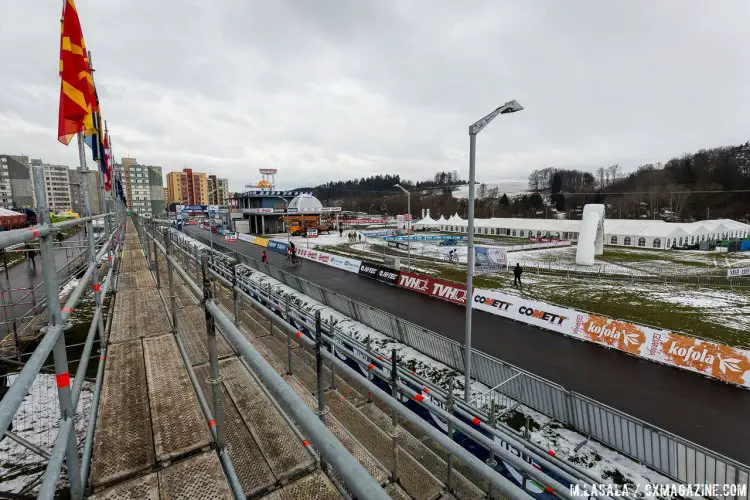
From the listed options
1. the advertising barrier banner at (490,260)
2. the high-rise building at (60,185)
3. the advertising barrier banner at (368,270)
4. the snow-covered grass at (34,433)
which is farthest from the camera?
the high-rise building at (60,185)

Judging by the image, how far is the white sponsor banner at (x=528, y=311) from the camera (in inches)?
589

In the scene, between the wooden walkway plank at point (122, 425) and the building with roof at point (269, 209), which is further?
the building with roof at point (269, 209)

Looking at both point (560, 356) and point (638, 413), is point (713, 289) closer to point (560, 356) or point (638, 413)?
point (560, 356)

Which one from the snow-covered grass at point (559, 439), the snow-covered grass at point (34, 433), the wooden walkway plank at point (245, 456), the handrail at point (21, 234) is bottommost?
the snow-covered grass at point (559, 439)

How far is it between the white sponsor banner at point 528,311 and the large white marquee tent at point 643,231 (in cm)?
3061

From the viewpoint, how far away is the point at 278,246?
136 ft

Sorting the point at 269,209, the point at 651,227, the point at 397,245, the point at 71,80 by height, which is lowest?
the point at 397,245

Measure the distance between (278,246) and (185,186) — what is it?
436 ft

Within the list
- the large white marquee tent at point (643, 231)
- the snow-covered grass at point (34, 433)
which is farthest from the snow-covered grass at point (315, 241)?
the snow-covered grass at point (34, 433)

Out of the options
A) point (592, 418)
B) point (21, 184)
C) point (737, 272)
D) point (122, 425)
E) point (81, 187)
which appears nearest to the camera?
point (122, 425)

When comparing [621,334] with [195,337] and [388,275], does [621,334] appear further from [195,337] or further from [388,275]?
[195,337]

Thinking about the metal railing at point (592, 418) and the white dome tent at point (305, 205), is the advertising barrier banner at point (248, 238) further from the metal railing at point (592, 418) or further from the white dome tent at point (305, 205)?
the metal railing at point (592, 418)

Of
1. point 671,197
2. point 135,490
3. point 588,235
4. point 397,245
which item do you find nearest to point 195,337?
point 135,490

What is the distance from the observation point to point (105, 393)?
184 inches
